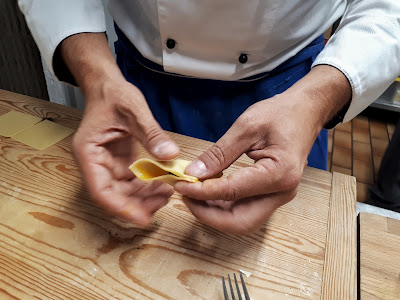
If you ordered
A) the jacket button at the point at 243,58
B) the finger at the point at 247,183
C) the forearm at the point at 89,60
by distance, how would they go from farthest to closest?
the jacket button at the point at 243,58 < the forearm at the point at 89,60 < the finger at the point at 247,183

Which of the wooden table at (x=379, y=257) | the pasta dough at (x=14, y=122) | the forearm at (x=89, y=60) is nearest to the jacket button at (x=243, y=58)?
the forearm at (x=89, y=60)

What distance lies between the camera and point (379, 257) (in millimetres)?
524

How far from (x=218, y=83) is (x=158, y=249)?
40cm

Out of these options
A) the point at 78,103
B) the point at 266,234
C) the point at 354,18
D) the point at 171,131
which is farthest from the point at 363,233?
the point at 78,103

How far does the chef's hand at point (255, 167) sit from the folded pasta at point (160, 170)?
1 cm

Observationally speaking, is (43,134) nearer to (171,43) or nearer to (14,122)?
(14,122)

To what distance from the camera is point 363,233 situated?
558 mm

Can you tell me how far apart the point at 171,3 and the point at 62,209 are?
0.43 m

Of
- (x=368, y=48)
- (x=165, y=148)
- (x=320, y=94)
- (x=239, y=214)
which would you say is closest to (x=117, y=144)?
(x=165, y=148)

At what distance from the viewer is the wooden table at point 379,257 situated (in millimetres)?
474

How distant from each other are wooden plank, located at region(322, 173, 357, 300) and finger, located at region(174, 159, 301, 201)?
153 mm

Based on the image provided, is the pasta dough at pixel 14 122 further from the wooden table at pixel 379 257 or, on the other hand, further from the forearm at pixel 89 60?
the wooden table at pixel 379 257

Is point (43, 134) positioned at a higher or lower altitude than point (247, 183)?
lower

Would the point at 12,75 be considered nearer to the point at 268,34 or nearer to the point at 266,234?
the point at 268,34
